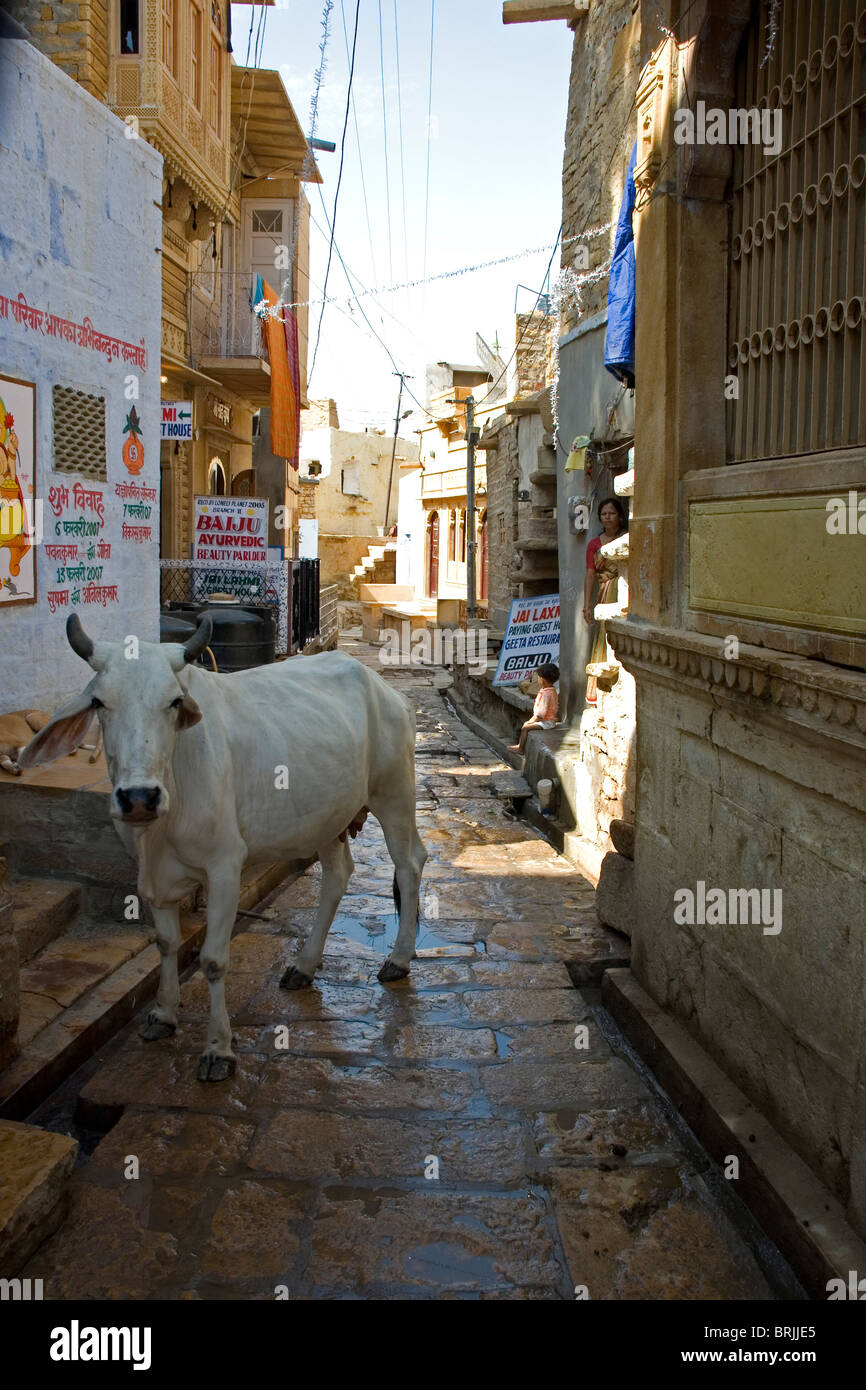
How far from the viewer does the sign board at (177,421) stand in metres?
13.6

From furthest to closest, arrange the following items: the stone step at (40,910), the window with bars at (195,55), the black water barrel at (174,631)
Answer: the window with bars at (195,55) < the black water barrel at (174,631) < the stone step at (40,910)

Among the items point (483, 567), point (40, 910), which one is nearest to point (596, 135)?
point (40, 910)

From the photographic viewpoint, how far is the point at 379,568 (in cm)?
3875

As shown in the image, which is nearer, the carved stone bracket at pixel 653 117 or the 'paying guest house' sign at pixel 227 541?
the carved stone bracket at pixel 653 117

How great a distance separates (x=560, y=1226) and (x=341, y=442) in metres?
43.8

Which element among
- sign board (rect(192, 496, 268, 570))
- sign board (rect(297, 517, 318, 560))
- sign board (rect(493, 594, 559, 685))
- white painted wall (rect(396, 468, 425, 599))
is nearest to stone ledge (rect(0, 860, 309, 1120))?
sign board (rect(493, 594, 559, 685))

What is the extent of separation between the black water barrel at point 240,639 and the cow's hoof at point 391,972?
601 centimetres

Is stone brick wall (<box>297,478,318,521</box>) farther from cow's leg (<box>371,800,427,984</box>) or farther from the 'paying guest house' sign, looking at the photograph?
cow's leg (<box>371,800,427,984</box>)

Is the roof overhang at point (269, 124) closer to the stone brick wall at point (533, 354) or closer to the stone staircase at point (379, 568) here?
the stone brick wall at point (533, 354)

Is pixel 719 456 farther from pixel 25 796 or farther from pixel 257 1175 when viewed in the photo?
pixel 25 796

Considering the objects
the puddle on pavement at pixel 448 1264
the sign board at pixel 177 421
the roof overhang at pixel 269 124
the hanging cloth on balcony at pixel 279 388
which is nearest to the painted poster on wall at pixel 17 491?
the puddle on pavement at pixel 448 1264

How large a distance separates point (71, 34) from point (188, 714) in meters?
13.5

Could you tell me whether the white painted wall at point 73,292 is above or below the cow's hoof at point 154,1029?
above

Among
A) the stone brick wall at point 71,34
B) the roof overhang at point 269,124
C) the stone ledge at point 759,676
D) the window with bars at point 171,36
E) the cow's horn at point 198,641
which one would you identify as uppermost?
the roof overhang at point 269,124
